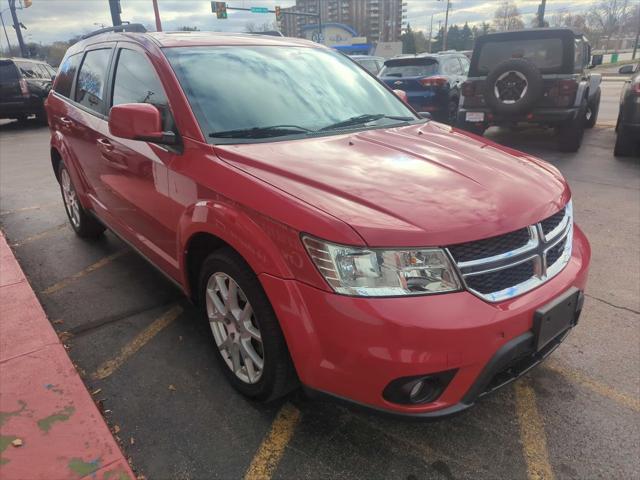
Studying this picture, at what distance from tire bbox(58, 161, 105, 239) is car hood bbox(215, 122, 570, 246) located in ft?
9.40

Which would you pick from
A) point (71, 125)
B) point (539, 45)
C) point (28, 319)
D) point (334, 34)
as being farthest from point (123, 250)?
point (334, 34)

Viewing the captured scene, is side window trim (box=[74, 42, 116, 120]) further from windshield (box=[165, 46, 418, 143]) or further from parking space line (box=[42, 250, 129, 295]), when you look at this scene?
parking space line (box=[42, 250, 129, 295])

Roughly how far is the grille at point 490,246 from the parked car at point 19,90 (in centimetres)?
1435

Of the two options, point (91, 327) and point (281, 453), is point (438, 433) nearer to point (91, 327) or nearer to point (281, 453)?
point (281, 453)

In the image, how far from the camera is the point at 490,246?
191 cm

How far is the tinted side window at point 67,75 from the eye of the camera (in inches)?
174

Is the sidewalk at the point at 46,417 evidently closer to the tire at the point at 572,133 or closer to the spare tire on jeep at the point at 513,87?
the spare tire on jeep at the point at 513,87

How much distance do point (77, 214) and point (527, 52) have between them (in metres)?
7.24

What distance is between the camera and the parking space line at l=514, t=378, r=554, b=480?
212 centimetres

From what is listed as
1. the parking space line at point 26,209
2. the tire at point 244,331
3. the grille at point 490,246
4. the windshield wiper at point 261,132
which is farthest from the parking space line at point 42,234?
the grille at point 490,246

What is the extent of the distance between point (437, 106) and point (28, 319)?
28.5 feet

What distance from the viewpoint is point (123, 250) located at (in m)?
4.64

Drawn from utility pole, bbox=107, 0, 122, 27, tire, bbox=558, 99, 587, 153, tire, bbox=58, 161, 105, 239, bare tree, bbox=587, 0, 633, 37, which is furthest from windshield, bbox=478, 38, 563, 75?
bare tree, bbox=587, 0, 633, 37

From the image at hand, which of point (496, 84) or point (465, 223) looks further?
point (496, 84)
